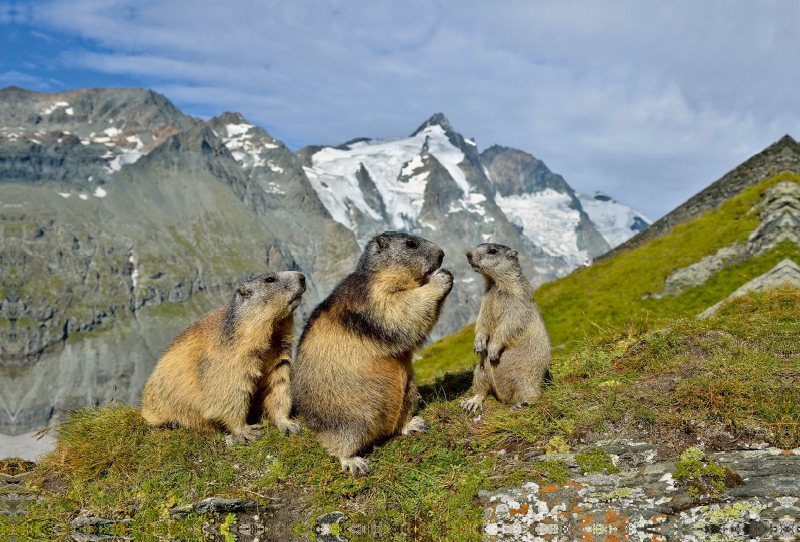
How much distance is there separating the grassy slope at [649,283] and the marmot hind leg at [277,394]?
17365 mm

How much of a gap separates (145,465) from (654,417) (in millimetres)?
8836

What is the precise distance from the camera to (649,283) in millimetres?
33344

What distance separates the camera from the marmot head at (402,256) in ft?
34.0

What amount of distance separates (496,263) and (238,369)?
6.01m

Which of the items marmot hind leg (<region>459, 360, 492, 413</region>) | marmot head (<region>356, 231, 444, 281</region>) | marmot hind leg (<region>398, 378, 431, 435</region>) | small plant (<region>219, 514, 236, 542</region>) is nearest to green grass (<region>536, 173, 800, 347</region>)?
marmot hind leg (<region>459, 360, 492, 413</region>)

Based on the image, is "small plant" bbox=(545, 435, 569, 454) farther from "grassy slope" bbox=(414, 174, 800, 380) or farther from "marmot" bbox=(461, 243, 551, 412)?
"grassy slope" bbox=(414, 174, 800, 380)

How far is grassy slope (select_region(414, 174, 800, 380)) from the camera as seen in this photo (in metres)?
29.4

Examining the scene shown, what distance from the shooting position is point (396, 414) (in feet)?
33.1

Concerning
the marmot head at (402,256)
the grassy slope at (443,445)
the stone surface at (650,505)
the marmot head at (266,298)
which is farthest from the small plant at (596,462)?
the marmot head at (266,298)

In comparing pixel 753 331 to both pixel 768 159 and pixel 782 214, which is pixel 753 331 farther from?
pixel 768 159

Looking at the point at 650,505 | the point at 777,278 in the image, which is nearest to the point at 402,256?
the point at 650,505

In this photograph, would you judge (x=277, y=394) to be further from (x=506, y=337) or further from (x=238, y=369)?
(x=506, y=337)

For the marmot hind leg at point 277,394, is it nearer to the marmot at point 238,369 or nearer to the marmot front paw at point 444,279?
the marmot at point 238,369

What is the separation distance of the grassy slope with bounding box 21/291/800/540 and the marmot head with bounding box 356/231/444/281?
3102 mm
